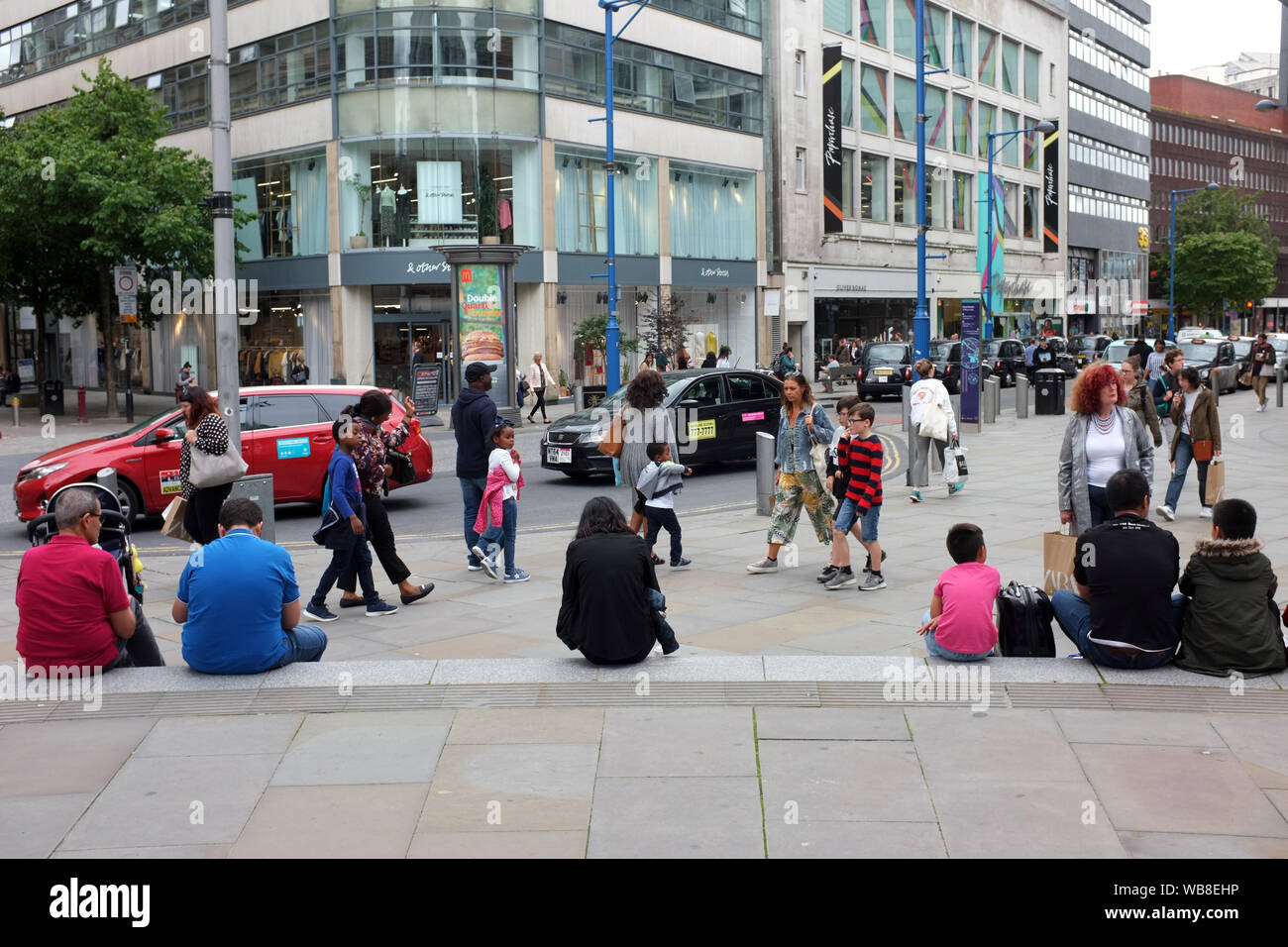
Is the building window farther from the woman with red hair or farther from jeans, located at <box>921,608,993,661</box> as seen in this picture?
jeans, located at <box>921,608,993,661</box>

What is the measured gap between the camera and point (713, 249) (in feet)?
152

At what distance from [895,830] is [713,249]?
42.2m

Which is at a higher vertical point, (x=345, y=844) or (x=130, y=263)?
(x=130, y=263)

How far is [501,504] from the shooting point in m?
11.0

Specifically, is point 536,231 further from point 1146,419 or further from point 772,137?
point 1146,419

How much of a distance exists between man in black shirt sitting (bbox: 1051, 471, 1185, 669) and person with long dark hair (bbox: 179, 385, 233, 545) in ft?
22.0

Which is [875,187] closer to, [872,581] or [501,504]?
[501,504]

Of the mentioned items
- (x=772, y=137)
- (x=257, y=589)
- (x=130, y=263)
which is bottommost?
(x=257, y=589)

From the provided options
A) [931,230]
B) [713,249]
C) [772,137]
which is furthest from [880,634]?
[931,230]

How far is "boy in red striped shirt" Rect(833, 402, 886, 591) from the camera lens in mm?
10258

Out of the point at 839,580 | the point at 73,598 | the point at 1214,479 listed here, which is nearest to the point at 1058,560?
the point at 839,580

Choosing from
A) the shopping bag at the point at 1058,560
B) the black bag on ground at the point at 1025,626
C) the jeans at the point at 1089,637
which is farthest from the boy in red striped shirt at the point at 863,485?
the jeans at the point at 1089,637

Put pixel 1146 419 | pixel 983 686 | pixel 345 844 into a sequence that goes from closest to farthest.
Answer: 1. pixel 345 844
2. pixel 983 686
3. pixel 1146 419

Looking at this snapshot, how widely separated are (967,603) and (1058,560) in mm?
1470
